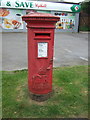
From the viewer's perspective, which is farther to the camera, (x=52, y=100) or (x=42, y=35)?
(x=52, y=100)

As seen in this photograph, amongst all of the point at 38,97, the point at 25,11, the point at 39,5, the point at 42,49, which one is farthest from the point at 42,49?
the point at 39,5

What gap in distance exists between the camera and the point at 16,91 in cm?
404

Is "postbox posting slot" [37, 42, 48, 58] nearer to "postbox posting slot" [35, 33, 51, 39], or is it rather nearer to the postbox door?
the postbox door

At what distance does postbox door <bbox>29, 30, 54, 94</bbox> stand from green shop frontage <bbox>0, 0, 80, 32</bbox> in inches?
643

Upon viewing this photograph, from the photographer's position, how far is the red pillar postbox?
10.7 ft

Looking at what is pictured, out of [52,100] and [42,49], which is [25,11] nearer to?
[42,49]

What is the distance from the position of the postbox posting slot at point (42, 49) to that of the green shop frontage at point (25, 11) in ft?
53.8

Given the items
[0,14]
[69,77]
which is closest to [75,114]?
[69,77]

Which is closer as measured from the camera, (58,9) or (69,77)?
(69,77)

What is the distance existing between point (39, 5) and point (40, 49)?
56.3 feet

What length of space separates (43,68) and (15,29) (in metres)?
16.6

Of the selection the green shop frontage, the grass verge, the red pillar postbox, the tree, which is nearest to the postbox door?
the red pillar postbox

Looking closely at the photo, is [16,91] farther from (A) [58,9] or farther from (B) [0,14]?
(A) [58,9]

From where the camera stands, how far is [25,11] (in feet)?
63.7
